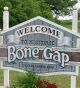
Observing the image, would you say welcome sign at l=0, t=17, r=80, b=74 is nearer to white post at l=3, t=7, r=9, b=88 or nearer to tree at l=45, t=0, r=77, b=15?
white post at l=3, t=7, r=9, b=88

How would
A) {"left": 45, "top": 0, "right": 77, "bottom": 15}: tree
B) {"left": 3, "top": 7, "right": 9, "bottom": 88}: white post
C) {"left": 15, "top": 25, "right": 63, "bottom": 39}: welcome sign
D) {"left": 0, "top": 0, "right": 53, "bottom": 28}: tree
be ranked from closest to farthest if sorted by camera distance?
{"left": 15, "top": 25, "right": 63, "bottom": 39}: welcome sign < {"left": 3, "top": 7, "right": 9, "bottom": 88}: white post < {"left": 0, "top": 0, "right": 53, "bottom": 28}: tree < {"left": 45, "top": 0, "right": 77, "bottom": 15}: tree

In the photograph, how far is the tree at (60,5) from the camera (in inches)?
2616

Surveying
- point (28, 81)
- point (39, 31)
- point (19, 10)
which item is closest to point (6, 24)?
point (39, 31)

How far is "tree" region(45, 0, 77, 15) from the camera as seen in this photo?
218 ft

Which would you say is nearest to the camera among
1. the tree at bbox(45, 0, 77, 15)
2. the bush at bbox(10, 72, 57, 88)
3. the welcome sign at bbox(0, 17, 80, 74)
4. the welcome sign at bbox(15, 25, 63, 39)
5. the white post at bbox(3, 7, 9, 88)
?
the bush at bbox(10, 72, 57, 88)

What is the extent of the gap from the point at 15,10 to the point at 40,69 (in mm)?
35827

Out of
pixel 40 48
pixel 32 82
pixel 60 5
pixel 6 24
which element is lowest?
pixel 32 82

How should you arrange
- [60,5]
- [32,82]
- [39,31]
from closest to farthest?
[32,82]
[39,31]
[60,5]

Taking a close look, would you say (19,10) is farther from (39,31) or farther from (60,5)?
(39,31)

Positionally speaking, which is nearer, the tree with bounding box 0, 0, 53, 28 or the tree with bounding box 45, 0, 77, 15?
the tree with bounding box 0, 0, 53, 28

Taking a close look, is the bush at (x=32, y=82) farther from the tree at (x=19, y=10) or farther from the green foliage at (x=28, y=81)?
the tree at (x=19, y=10)

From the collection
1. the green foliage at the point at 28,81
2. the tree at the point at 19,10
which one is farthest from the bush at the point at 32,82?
the tree at the point at 19,10

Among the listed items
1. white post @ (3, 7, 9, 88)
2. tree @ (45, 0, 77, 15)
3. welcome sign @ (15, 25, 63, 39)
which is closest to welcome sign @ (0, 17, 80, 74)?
welcome sign @ (15, 25, 63, 39)

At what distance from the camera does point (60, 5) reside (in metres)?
67.6
